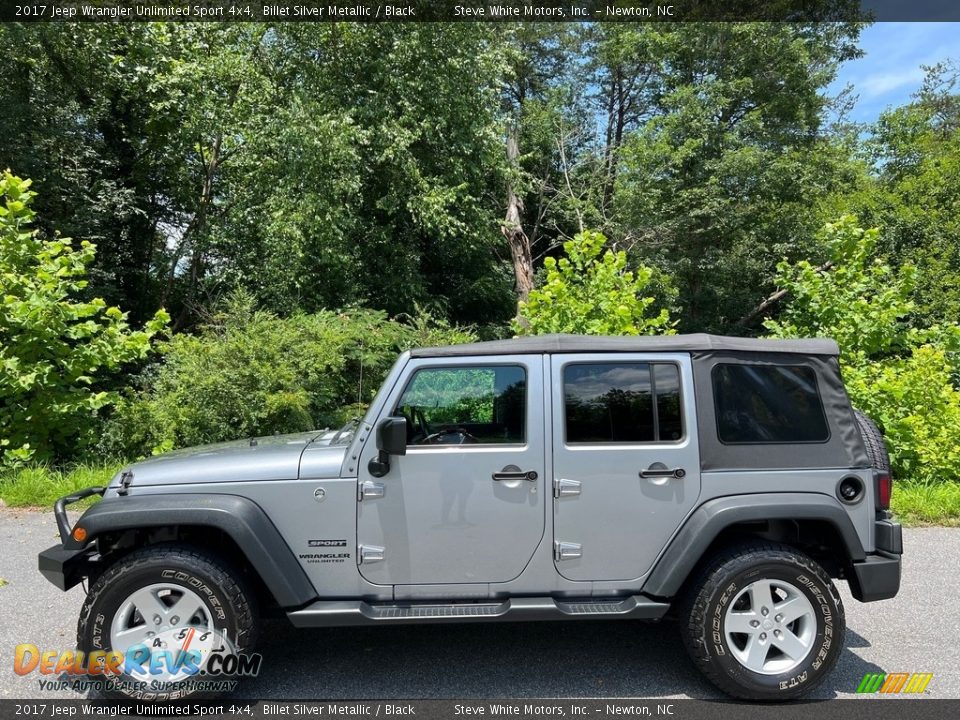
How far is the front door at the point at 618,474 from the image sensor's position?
3672 millimetres

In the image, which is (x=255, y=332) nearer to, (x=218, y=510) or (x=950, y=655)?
(x=218, y=510)

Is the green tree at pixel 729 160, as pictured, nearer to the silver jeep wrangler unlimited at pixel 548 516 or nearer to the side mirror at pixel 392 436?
the silver jeep wrangler unlimited at pixel 548 516

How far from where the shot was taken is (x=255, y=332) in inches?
390

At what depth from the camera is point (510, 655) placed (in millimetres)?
4152

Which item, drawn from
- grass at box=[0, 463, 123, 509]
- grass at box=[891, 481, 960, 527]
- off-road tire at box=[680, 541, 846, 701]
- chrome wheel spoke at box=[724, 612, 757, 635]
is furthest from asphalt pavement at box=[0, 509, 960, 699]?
grass at box=[0, 463, 123, 509]

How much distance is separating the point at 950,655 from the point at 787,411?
182cm

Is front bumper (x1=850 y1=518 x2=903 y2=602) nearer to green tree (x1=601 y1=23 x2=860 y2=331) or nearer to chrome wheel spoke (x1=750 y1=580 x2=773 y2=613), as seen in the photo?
chrome wheel spoke (x1=750 y1=580 x2=773 y2=613)

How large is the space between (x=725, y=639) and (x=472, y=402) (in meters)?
1.79

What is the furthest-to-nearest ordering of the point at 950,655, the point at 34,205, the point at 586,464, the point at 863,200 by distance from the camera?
the point at 863,200
the point at 34,205
the point at 950,655
the point at 586,464

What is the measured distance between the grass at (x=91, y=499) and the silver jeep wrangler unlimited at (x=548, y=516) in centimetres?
420

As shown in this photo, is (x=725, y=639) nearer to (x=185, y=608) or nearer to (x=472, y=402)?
(x=472, y=402)

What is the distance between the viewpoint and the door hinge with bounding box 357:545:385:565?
363 cm

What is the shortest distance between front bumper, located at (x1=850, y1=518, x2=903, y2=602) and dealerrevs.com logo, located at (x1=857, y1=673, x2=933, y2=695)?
1.58 feet

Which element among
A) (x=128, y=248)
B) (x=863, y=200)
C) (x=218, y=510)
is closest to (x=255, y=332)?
(x=218, y=510)
